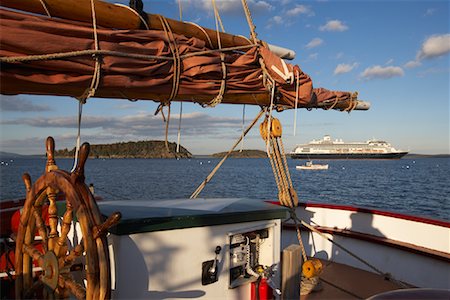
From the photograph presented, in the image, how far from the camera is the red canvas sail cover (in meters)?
2.66

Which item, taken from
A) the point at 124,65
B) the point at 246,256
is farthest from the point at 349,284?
the point at 124,65

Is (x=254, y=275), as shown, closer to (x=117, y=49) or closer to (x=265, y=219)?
(x=265, y=219)

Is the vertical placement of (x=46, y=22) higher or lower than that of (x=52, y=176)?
higher

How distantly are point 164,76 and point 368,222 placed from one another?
15.5ft

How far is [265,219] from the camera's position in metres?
3.80

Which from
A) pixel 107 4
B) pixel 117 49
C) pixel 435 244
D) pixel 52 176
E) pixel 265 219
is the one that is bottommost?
pixel 435 244

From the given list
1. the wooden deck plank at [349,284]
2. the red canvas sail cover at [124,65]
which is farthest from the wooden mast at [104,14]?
the wooden deck plank at [349,284]

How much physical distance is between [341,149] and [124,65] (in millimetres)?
115205

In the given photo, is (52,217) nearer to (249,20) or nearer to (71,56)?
(71,56)

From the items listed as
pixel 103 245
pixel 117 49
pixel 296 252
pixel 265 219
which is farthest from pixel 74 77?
pixel 296 252

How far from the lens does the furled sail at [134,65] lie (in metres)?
2.66

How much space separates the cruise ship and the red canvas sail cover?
110821mm

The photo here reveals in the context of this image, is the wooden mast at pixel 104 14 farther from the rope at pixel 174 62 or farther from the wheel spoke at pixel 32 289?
the wheel spoke at pixel 32 289

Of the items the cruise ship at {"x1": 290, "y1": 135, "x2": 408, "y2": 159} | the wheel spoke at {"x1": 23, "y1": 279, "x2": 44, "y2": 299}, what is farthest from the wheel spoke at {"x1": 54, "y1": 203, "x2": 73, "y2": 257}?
the cruise ship at {"x1": 290, "y1": 135, "x2": 408, "y2": 159}
